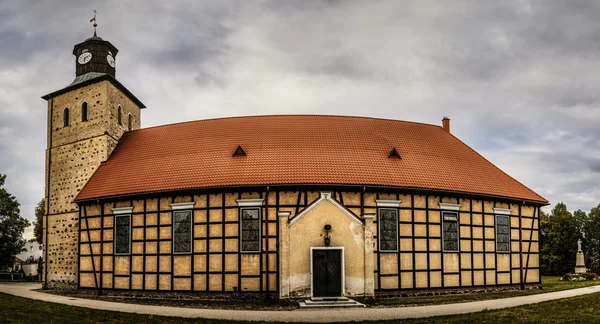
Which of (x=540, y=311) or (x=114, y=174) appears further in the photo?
(x=114, y=174)

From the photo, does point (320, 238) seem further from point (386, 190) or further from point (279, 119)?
point (279, 119)

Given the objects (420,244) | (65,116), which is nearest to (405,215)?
(420,244)

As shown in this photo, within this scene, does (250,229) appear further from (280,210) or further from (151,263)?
(151,263)

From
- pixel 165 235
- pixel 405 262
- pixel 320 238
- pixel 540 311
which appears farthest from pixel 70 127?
pixel 540 311

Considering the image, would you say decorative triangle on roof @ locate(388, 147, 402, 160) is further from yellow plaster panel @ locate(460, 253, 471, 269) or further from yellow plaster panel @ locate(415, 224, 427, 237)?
yellow plaster panel @ locate(460, 253, 471, 269)

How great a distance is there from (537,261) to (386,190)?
10.5m

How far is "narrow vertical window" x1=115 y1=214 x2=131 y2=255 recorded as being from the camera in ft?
85.6

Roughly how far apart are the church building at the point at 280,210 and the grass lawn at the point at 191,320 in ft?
18.4

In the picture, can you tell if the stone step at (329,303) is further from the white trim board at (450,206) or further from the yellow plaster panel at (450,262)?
the white trim board at (450,206)

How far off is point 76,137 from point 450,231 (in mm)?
21821

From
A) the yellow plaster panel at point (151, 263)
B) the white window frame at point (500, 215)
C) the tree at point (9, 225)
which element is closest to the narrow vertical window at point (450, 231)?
the white window frame at point (500, 215)

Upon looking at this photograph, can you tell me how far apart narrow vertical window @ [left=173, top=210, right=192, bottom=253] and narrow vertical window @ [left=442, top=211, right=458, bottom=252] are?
1222 centimetres

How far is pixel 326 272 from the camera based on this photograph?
21781mm

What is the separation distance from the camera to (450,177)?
26484 mm
